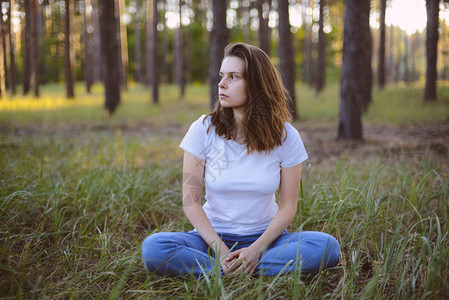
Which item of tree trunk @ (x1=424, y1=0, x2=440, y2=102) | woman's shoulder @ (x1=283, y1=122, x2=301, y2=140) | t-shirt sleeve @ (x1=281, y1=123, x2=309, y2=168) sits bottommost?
t-shirt sleeve @ (x1=281, y1=123, x2=309, y2=168)

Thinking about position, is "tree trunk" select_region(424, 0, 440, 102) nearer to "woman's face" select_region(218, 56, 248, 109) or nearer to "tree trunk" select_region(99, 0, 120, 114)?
"woman's face" select_region(218, 56, 248, 109)

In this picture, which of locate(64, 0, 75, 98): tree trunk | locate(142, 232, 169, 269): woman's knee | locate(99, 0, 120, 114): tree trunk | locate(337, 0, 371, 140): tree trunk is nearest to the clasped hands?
locate(142, 232, 169, 269): woman's knee

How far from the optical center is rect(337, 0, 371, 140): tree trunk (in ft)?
19.7

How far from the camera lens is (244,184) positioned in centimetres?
208

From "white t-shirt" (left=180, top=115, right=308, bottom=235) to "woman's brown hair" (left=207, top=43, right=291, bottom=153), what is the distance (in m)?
0.06

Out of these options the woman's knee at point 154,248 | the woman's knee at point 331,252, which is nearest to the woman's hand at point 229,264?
the woman's knee at point 154,248

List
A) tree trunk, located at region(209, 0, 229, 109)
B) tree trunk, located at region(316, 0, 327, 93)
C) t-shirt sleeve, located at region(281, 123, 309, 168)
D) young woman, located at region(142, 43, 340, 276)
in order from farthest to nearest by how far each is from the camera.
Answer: tree trunk, located at region(316, 0, 327, 93), tree trunk, located at region(209, 0, 229, 109), t-shirt sleeve, located at region(281, 123, 309, 168), young woman, located at region(142, 43, 340, 276)

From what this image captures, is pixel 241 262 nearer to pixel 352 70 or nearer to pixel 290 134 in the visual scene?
pixel 290 134

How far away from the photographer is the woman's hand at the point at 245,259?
1945 millimetres

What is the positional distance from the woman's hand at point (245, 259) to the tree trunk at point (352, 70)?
4920 mm

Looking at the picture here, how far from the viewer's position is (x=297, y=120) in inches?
381

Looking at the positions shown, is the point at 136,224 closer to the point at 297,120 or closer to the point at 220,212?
the point at 220,212

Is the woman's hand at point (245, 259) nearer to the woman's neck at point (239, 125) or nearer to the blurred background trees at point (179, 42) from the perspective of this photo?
the woman's neck at point (239, 125)

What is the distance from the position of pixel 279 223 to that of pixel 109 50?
9.26m
